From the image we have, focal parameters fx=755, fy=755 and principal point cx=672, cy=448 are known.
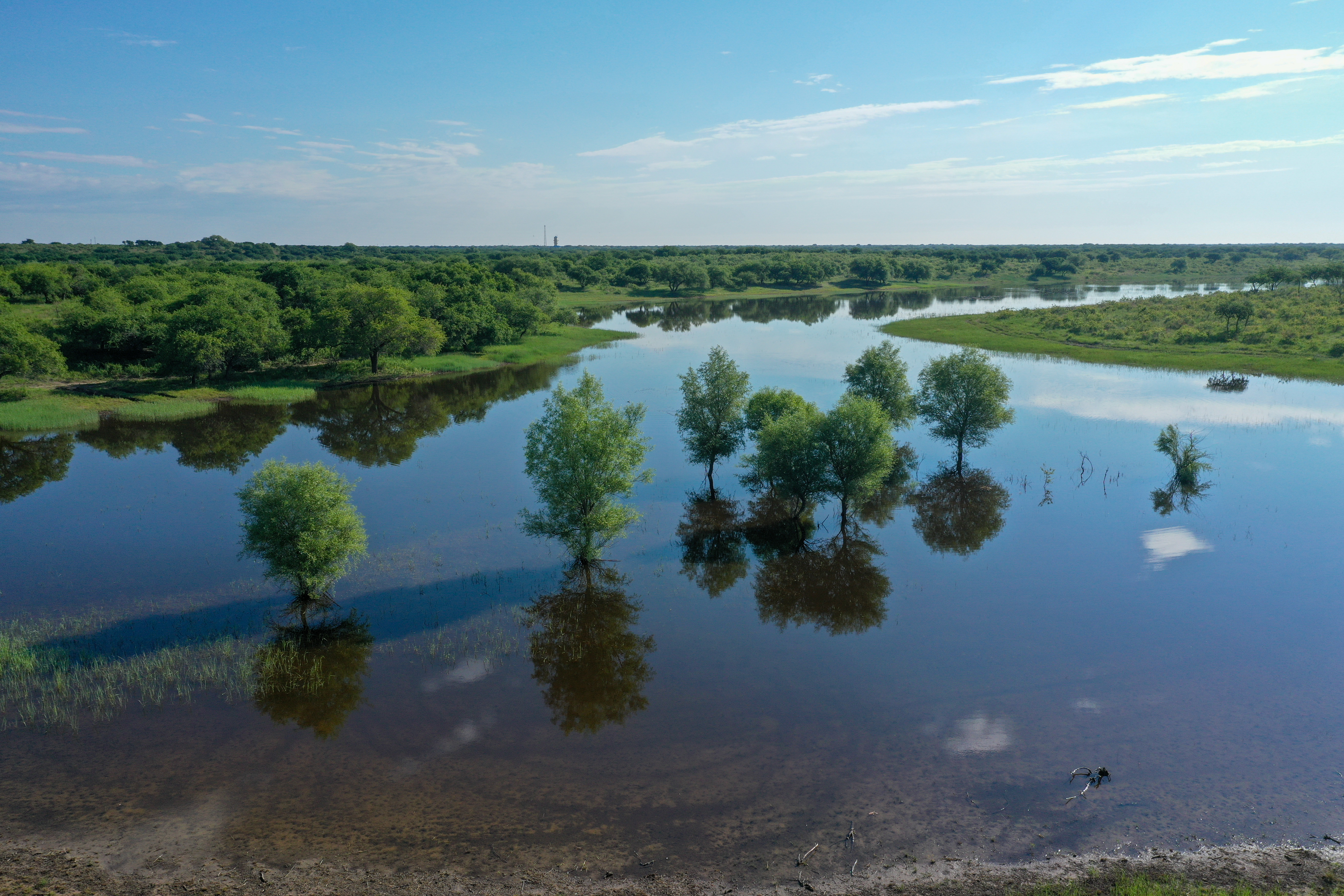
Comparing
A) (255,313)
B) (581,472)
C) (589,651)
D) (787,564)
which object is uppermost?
(255,313)

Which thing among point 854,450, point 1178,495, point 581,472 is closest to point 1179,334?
point 1178,495

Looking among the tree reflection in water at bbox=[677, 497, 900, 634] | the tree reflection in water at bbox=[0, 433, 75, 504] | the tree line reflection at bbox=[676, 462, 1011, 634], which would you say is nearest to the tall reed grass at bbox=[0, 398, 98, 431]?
the tree reflection in water at bbox=[0, 433, 75, 504]

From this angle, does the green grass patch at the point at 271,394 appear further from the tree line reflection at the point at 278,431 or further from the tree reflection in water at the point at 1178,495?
the tree reflection in water at the point at 1178,495

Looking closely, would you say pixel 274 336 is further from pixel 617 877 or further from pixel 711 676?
pixel 617 877

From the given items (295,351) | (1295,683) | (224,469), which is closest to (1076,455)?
(1295,683)

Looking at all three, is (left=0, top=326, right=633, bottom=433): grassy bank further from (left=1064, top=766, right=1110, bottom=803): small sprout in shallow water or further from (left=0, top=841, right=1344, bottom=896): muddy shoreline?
(left=1064, top=766, right=1110, bottom=803): small sprout in shallow water

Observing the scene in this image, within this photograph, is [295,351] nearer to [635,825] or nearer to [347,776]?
[347,776]
